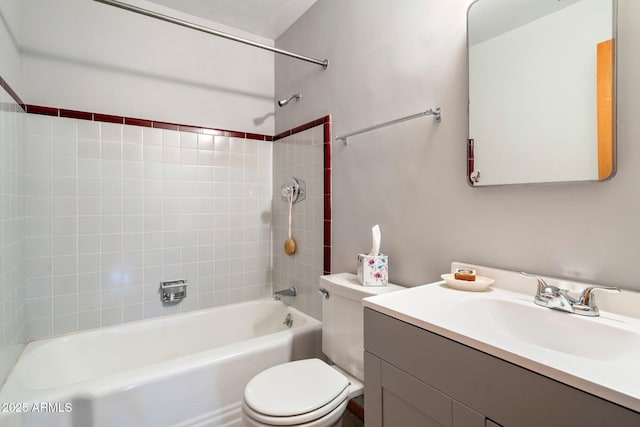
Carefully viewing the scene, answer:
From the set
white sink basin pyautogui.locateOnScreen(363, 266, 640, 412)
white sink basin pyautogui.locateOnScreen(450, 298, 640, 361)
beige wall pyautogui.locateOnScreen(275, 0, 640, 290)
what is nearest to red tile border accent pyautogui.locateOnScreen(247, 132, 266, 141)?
Result: beige wall pyautogui.locateOnScreen(275, 0, 640, 290)

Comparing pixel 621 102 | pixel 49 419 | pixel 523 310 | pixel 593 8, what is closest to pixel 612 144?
pixel 621 102

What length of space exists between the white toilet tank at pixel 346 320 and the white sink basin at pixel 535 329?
1.18 feet

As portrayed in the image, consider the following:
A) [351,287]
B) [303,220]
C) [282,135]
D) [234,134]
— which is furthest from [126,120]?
[351,287]

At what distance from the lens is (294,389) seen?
1183 millimetres

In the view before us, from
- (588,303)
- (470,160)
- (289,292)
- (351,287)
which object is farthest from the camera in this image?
(289,292)

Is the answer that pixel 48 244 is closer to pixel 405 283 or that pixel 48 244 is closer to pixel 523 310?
pixel 405 283

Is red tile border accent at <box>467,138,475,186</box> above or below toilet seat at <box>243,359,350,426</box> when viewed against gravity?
above

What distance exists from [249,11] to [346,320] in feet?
6.88

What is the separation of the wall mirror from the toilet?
2.35 ft

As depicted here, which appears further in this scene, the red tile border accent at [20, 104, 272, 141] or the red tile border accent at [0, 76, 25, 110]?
the red tile border accent at [20, 104, 272, 141]

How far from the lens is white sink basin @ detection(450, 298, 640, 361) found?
70 centimetres

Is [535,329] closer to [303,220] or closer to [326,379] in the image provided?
[326,379]

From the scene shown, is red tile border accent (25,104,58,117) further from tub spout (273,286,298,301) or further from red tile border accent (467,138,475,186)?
red tile border accent (467,138,475,186)

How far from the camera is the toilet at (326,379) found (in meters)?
1.07
